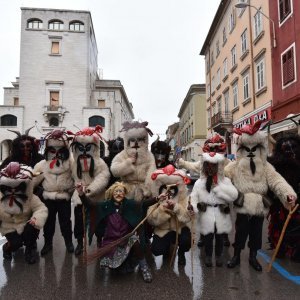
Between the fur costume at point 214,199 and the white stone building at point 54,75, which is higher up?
the white stone building at point 54,75

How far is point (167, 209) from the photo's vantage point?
4.37m

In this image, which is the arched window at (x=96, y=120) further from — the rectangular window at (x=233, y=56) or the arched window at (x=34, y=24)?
the rectangular window at (x=233, y=56)

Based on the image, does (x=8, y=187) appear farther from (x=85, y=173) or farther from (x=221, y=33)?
(x=221, y=33)

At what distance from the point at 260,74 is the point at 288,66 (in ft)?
10.9

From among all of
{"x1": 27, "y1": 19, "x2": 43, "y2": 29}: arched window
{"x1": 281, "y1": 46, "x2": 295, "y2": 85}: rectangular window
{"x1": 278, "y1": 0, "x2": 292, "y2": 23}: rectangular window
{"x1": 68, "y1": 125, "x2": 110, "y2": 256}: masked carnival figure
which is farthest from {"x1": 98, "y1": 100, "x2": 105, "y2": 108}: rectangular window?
{"x1": 68, "y1": 125, "x2": 110, "y2": 256}: masked carnival figure

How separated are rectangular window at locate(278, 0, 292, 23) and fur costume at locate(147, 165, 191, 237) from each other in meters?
12.7

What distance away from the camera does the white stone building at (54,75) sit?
121ft

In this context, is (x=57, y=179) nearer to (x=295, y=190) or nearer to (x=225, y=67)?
(x=295, y=190)

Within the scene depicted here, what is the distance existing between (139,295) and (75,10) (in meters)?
40.1

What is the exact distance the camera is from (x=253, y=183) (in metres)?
4.44

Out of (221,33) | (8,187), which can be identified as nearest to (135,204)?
(8,187)

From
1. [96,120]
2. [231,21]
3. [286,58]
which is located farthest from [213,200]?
[96,120]

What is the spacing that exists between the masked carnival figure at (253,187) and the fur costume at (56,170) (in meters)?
2.56

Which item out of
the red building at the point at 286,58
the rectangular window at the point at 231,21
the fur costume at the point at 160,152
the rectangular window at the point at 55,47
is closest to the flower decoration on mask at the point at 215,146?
the fur costume at the point at 160,152
